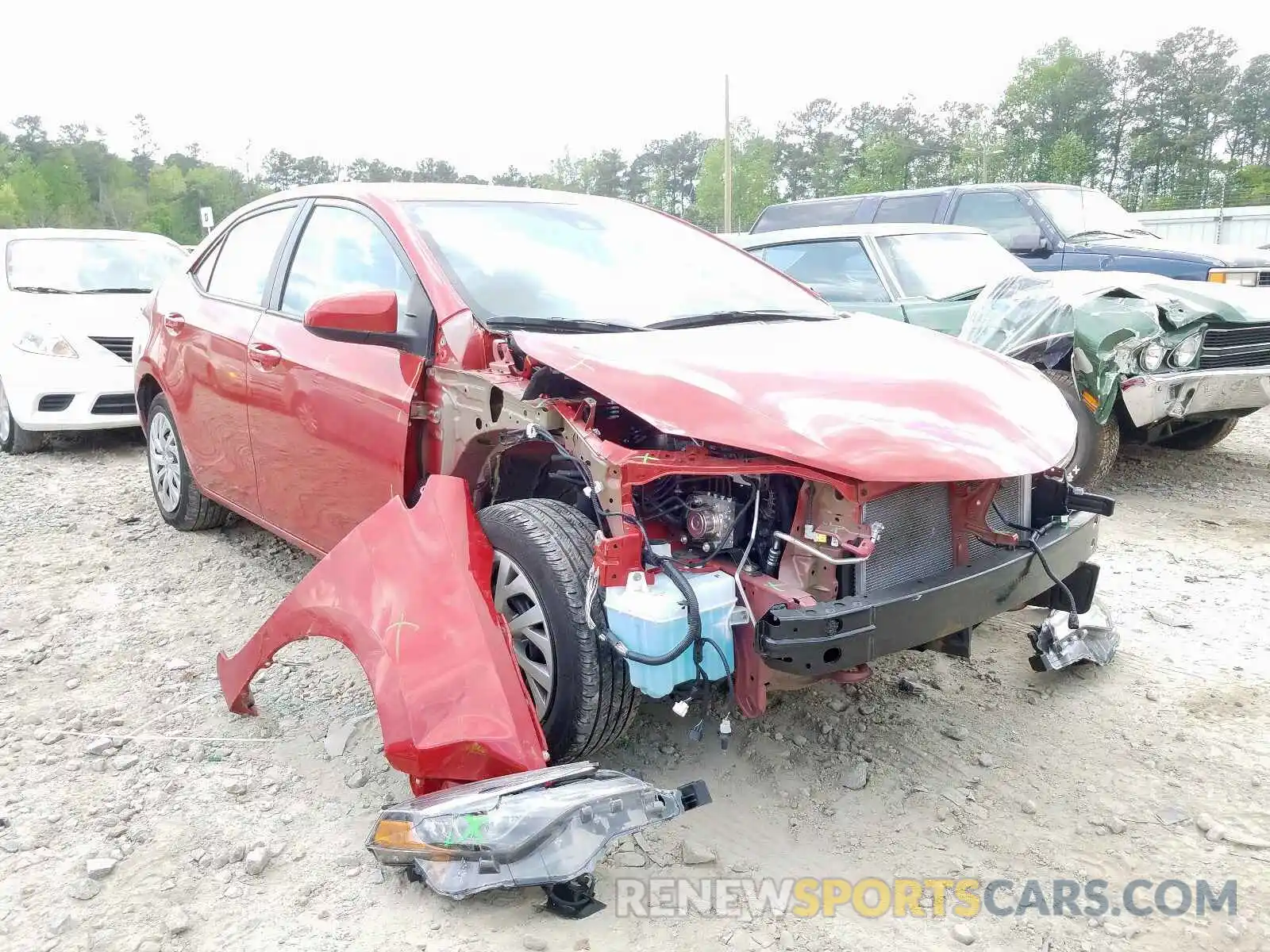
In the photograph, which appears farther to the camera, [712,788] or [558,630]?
[712,788]

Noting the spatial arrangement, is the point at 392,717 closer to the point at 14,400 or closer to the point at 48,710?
the point at 48,710

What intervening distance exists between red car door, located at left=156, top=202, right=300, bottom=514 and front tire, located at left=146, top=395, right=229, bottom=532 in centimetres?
22

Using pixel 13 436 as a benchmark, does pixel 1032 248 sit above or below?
above

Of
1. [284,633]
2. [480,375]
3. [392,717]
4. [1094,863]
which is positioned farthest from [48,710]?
[1094,863]

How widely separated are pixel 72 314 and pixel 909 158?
5141cm

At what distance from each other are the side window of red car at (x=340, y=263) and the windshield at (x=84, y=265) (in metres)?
4.36

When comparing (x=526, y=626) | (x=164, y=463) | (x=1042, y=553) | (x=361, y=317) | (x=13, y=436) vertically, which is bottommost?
(x=13, y=436)

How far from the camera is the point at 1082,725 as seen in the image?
3170 millimetres

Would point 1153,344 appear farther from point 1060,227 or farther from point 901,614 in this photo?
point 1060,227

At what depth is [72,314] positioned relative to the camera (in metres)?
7.33

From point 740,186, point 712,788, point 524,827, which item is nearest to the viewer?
point 524,827

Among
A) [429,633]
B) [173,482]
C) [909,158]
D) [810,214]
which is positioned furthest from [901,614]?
[909,158]

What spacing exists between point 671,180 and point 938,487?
68.5 metres

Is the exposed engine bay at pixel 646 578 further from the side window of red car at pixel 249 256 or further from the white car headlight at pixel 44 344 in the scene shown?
the white car headlight at pixel 44 344
